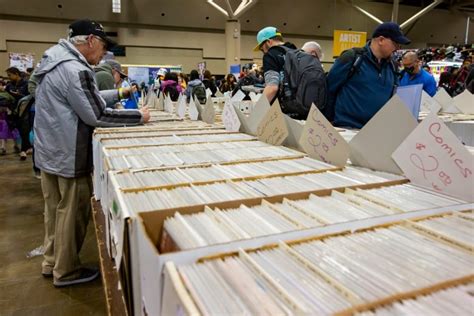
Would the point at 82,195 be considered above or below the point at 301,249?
below

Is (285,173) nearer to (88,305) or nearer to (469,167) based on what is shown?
(469,167)

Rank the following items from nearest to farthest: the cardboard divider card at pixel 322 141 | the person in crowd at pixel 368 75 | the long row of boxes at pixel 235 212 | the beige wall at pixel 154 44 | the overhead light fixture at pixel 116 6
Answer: the long row of boxes at pixel 235 212 < the cardboard divider card at pixel 322 141 < the person in crowd at pixel 368 75 < the overhead light fixture at pixel 116 6 < the beige wall at pixel 154 44

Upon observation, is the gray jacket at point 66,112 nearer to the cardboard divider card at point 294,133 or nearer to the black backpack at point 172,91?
the cardboard divider card at point 294,133

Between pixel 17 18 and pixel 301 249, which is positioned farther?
pixel 17 18

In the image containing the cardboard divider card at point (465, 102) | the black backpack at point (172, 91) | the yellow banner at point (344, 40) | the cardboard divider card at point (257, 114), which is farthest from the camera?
the yellow banner at point (344, 40)

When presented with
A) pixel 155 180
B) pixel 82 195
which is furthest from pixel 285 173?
pixel 82 195

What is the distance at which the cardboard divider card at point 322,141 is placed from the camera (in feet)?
3.80

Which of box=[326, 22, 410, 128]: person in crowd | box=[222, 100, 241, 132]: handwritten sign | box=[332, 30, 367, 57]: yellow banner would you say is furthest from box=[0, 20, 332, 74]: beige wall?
box=[222, 100, 241, 132]: handwritten sign

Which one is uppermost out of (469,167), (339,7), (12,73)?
(339,7)

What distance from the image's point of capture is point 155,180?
0.99m

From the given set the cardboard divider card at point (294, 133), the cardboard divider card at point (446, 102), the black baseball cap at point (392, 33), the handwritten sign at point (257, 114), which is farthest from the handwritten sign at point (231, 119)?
the cardboard divider card at point (446, 102)

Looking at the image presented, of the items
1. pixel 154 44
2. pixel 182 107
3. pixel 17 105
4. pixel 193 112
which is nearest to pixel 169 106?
pixel 182 107

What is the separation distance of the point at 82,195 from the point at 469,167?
2080 mm

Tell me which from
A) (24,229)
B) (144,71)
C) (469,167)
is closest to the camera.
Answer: (469,167)
